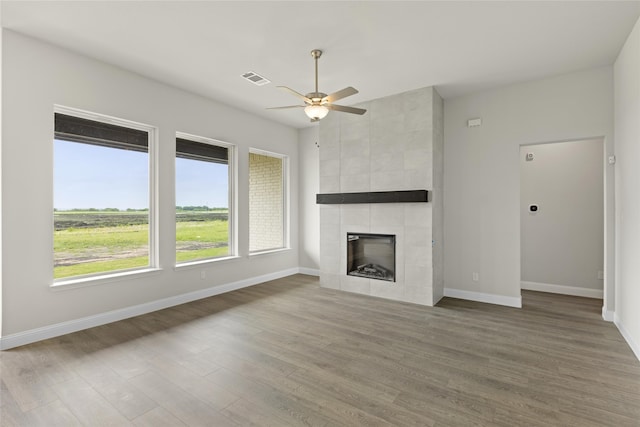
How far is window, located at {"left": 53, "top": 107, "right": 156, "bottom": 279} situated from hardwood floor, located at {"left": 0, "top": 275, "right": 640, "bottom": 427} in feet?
2.76

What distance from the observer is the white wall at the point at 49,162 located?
305 centimetres

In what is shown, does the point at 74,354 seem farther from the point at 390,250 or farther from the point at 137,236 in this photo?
the point at 390,250

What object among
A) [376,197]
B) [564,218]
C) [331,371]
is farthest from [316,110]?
[564,218]

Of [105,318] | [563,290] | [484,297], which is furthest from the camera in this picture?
[563,290]

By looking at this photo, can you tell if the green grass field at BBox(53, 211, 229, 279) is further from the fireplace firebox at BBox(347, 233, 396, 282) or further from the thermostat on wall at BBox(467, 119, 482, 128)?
the thermostat on wall at BBox(467, 119, 482, 128)

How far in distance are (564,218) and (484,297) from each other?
6.31ft

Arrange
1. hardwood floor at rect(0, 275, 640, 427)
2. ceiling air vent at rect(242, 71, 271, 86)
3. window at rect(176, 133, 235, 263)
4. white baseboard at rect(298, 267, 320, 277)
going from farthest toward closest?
white baseboard at rect(298, 267, 320, 277) → window at rect(176, 133, 235, 263) → ceiling air vent at rect(242, 71, 271, 86) → hardwood floor at rect(0, 275, 640, 427)

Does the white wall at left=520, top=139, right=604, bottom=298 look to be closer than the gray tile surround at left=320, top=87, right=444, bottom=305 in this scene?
No

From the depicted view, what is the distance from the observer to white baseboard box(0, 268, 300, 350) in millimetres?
3064

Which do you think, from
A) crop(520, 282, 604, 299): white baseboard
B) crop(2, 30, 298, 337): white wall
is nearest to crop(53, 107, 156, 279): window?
crop(2, 30, 298, 337): white wall

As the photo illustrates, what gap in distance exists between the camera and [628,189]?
3176mm

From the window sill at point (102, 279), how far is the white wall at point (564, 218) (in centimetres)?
591

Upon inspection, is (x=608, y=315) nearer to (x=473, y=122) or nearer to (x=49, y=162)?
(x=473, y=122)

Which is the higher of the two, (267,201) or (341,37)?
(341,37)
